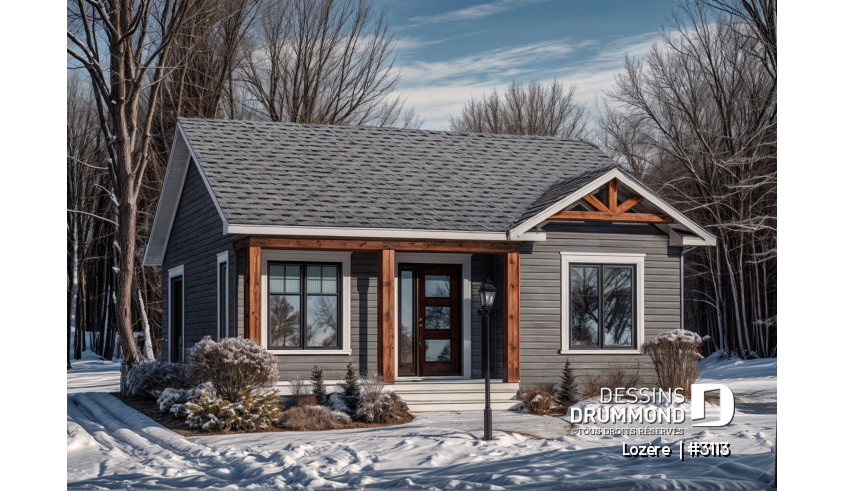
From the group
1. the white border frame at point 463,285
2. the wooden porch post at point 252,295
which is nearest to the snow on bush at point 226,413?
the wooden porch post at point 252,295

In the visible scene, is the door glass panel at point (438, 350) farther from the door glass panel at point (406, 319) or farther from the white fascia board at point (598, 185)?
the white fascia board at point (598, 185)

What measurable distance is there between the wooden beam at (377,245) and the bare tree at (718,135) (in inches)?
333

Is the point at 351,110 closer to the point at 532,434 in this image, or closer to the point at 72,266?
the point at 72,266

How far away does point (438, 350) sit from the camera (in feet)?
50.4

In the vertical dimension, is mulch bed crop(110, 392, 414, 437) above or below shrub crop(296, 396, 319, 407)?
below

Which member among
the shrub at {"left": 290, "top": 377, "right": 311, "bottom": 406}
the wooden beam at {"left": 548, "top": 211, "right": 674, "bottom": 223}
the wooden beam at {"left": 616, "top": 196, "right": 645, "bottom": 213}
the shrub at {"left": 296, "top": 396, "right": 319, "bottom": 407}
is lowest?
the shrub at {"left": 296, "top": 396, "right": 319, "bottom": 407}

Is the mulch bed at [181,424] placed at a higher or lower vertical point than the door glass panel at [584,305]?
lower

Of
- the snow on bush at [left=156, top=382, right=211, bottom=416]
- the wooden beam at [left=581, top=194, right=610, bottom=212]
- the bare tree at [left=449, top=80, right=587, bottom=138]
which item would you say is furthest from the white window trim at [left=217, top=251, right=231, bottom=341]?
the bare tree at [left=449, top=80, right=587, bottom=138]

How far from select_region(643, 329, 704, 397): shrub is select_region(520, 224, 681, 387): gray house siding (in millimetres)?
1003

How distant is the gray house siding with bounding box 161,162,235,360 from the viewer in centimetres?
1531

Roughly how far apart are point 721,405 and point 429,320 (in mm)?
5428

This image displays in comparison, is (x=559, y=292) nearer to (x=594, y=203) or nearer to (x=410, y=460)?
(x=594, y=203)

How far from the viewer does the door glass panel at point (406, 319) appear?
49.9 ft

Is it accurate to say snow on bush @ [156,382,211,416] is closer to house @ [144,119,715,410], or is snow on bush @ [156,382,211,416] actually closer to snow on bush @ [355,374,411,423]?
house @ [144,119,715,410]
